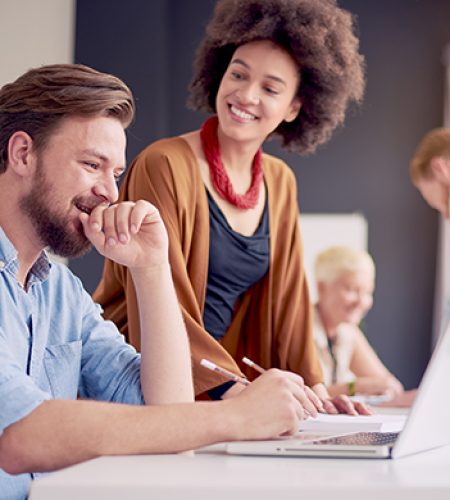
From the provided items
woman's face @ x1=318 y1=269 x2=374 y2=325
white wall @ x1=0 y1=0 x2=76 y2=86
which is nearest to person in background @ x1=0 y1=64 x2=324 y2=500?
white wall @ x1=0 y1=0 x2=76 y2=86

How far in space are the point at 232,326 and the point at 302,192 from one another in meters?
3.60

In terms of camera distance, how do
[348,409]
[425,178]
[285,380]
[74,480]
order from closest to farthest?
[74,480] < [285,380] < [348,409] < [425,178]

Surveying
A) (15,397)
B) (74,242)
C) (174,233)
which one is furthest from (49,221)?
(174,233)

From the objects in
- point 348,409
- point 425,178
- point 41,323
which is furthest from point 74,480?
point 425,178

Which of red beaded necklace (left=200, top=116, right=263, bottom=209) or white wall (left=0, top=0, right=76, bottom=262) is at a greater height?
white wall (left=0, top=0, right=76, bottom=262)

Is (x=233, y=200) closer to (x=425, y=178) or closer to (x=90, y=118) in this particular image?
(x=90, y=118)

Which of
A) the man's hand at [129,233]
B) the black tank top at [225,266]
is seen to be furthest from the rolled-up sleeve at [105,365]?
the black tank top at [225,266]

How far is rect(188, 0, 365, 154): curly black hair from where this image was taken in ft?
8.39

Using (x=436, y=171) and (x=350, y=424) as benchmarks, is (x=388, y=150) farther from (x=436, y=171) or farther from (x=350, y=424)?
(x=350, y=424)

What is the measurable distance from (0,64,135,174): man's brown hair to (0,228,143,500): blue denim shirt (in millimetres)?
200

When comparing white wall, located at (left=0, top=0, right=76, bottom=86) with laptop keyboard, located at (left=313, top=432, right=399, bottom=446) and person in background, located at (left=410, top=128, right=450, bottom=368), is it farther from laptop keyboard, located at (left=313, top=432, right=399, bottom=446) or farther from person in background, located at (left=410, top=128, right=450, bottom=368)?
laptop keyboard, located at (left=313, top=432, right=399, bottom=446)

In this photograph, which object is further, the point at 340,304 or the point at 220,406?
the point at 340,304

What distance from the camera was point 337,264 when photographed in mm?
4578

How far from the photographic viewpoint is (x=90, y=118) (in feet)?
5.17
